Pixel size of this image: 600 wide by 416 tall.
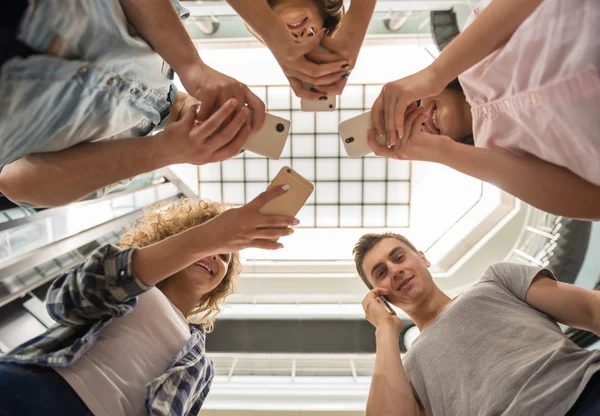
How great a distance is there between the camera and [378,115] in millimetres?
1287

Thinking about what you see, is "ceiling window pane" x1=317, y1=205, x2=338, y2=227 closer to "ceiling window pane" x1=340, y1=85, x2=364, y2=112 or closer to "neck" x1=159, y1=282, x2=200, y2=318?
"ceiling window pane" x1=340, y1=85, x2=364, y2=112

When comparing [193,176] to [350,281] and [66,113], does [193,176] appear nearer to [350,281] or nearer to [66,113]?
[350,281]

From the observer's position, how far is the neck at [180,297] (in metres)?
1.81

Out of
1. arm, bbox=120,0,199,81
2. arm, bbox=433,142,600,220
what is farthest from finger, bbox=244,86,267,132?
arm, bbox=433,142,600,220

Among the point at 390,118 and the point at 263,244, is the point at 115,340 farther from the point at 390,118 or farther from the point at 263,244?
the point at 390,118

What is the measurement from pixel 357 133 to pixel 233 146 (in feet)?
1.51

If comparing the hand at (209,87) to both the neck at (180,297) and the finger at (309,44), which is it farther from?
the neck at (180,297)

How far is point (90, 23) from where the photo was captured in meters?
0.90

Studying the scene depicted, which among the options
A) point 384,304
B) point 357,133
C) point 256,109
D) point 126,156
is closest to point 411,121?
point 357,133

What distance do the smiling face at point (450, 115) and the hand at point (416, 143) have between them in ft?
1.43

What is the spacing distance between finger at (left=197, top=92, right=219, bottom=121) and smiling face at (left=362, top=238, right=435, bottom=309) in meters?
1.37

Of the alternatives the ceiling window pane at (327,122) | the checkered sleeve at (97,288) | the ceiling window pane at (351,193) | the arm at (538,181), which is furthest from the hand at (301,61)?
the ceiling window pane at (351,193)

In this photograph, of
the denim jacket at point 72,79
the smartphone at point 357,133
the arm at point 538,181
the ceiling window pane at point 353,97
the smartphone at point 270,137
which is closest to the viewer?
the denim jacket at point 72,79

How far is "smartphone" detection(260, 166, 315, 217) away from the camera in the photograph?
4.15 ft
